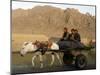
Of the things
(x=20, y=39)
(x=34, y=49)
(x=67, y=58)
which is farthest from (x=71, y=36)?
(x=20, y=39)

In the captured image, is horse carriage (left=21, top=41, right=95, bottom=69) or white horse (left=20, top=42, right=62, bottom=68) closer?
white horse (left=20, top=42, right=62, bottom=68)

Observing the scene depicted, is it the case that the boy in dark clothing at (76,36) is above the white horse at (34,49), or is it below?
above

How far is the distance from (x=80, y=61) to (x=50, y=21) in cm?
52

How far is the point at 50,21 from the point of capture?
7.37ft

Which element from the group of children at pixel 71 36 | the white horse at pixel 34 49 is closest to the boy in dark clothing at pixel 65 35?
the group of children at pixel 71 36

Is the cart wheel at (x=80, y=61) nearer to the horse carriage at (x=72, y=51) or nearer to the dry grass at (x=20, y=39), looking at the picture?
the horse carriage at (x=72, y=51)

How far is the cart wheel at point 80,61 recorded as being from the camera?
7.70 feet

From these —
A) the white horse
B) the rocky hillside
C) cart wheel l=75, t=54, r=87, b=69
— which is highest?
the rocky hillside

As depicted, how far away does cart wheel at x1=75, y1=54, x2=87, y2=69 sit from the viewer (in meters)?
2.35

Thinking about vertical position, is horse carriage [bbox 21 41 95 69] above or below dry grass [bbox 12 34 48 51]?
below

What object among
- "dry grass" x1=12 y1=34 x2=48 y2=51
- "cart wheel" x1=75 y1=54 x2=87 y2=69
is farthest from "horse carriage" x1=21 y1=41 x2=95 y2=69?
"dry grass" x1=12 y1=34 x2=48 y2=51

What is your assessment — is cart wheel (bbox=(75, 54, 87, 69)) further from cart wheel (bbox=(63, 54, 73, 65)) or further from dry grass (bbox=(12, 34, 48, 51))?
dry grass (bbox=(12, 34, 48, 51))

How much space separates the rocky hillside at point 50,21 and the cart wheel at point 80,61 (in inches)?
8.8

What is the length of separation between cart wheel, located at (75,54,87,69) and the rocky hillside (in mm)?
223
